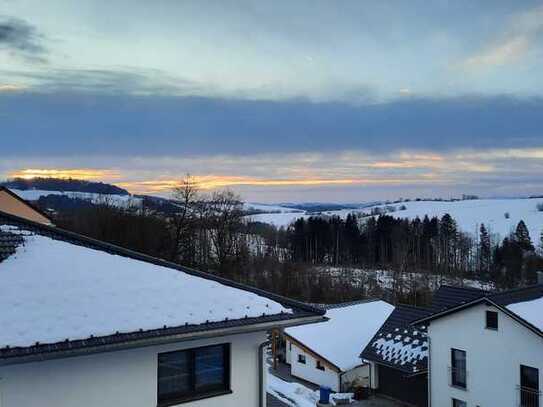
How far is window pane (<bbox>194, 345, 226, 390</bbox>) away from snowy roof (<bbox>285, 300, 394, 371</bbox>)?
18075mm

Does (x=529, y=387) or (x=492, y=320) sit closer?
(x=529, y=387)

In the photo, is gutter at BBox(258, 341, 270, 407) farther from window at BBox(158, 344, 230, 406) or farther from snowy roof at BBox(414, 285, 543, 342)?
snowy roof at BBox(414, 285, 543, 342)

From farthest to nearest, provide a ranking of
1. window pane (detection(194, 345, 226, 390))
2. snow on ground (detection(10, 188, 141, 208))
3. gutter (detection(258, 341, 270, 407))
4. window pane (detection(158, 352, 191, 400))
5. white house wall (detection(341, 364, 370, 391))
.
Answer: snow on ground (detection(10, 188, 141, 208)), white house wall (detection(341, 364, 370, 391)), gutter (detection(258, 341, 270, 407)), window pane (detection(194, 345, 226, 390)), window pane (detection(158, 352, 191, 400))

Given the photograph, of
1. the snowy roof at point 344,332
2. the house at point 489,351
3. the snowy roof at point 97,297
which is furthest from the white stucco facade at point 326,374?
the snowy roof at point 97,297

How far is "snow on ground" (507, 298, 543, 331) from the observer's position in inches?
621

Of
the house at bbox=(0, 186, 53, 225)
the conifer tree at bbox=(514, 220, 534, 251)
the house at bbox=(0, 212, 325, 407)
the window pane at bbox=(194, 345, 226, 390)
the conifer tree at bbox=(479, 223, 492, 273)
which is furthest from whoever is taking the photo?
the conifer tree at bbox=(479, 223, 492, 273)

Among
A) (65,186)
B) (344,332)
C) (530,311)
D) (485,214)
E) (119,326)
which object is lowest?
(344,332)

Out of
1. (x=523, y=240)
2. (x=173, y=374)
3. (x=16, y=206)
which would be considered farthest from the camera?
(x=523, y=240)

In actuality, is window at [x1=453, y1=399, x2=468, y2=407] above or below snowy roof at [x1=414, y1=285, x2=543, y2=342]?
below

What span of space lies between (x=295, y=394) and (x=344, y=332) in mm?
5242

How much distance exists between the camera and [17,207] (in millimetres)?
18078

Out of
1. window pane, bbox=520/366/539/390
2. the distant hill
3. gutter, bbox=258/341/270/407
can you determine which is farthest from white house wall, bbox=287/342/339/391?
the distant hill

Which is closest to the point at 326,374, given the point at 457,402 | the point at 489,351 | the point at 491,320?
the point at 457,402

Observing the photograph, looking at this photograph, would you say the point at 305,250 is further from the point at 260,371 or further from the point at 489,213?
the point at 260,371
